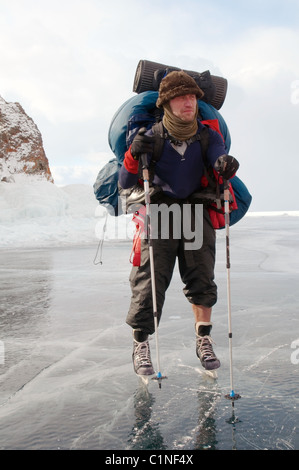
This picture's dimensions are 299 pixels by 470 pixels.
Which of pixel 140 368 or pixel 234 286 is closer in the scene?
pixel 140 368

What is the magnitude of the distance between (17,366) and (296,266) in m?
6.37

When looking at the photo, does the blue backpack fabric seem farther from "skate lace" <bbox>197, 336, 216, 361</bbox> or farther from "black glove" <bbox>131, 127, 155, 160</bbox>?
"skate lace" <bbox>197, 336, 216, 361</bbox>

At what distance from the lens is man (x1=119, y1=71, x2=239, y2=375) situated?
9.69ft

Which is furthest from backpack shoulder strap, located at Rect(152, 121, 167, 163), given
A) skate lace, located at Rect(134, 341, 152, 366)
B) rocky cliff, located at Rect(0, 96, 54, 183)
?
rocky cliff, located at Rect(0, 96, 54, 183)

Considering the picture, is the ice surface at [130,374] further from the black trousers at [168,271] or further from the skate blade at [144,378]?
the black trousers at [168,271]

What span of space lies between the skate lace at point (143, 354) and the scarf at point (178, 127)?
56.6 inches

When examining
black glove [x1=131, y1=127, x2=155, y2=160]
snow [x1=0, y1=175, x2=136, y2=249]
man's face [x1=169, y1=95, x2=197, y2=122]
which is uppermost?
man's face [x1=169, y1=95, x2=197, y2=122]

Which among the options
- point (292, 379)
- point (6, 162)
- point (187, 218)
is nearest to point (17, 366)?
point (187, 218)

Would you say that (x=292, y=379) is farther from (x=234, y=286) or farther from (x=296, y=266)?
(x=296, y=266)

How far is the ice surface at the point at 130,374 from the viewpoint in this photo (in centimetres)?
231

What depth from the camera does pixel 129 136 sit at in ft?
10.2

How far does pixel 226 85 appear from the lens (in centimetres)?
364

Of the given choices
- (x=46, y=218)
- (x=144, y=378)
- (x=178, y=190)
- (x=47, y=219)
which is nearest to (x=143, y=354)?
(x=144, y=378)
